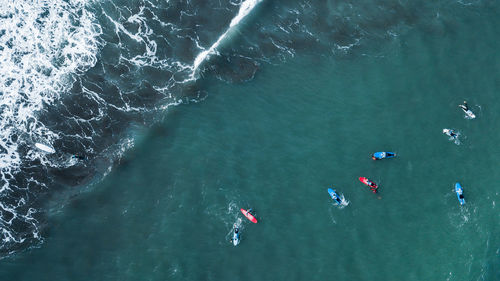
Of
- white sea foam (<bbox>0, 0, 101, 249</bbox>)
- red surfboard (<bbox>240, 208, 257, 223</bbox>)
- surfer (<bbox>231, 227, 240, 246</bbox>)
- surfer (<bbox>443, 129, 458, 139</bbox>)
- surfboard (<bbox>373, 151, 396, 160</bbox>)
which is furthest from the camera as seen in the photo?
surfer (<bbox>443, 129, 458, 139</bbox>)

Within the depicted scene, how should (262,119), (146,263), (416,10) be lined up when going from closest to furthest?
1. (146,263)
2. (262,119)
3. (416,10)

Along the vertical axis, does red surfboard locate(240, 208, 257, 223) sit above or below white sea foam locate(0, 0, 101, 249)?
below

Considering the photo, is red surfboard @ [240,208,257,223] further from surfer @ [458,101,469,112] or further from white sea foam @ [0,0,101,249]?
surfer @ [458,101,469,112]

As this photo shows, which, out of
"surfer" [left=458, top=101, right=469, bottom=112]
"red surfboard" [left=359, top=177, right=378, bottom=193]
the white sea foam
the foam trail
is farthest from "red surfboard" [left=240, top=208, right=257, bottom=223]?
"surfer" [left=458, top=101, right=469, bottom=112]

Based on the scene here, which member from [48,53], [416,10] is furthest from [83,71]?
[416,10]

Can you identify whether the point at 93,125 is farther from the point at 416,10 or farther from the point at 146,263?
the point at 416,10

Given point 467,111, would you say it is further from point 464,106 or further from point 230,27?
point 230,27
